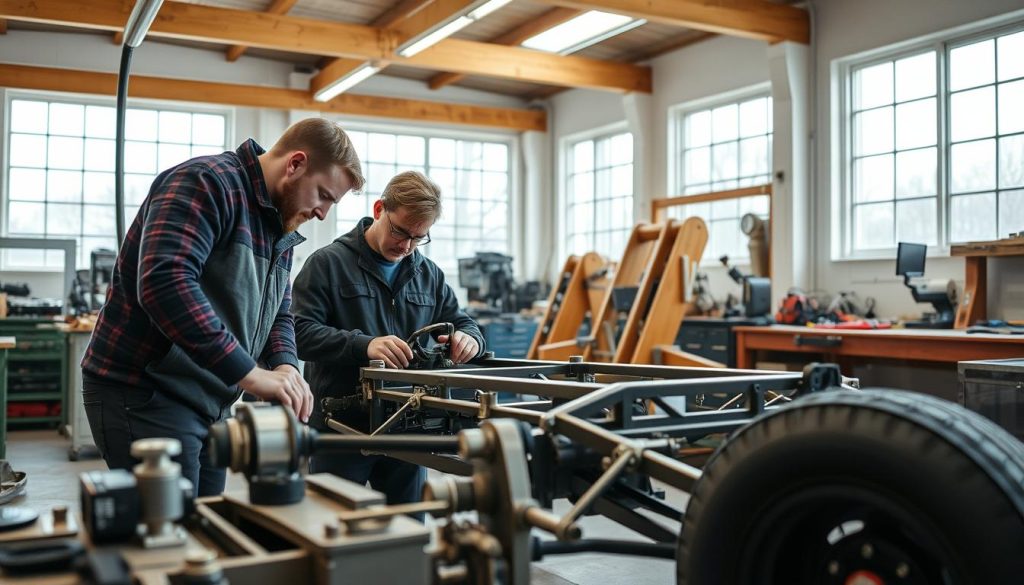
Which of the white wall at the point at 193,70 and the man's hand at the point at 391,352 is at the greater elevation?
the white wall at the point at 193,70

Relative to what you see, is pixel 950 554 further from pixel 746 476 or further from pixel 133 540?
pixel 133 540

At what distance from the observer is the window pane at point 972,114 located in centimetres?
569

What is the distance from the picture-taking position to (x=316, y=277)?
7.53ft

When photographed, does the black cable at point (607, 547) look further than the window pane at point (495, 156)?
No

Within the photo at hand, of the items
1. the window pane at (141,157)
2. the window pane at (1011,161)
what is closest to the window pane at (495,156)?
the window pane at (141,157)

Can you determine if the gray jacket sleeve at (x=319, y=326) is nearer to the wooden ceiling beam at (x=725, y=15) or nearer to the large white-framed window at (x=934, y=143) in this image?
the wooden ceiling beam at (x=725, y=15)

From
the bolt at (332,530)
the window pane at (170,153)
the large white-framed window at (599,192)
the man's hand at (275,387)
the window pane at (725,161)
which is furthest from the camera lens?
the large white-framed window at (599,192)

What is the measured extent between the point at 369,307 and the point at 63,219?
7.33 metres

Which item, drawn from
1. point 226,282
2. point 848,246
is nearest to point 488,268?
point 848,246

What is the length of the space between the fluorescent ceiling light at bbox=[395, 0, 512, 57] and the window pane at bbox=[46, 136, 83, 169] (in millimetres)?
3701

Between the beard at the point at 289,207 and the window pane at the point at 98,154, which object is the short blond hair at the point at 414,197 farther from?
the window pane at the point at 98,154

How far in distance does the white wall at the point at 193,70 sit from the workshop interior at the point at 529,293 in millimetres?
33

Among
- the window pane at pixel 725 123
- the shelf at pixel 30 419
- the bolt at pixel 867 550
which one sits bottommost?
the shelf at pixel 30 419

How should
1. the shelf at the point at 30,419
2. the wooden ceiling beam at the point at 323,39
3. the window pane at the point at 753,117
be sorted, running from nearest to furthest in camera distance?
the wooden ceiling beam at the point at 323,39
the shelf at the point at 30,419
the window pane at the point at 753,117
